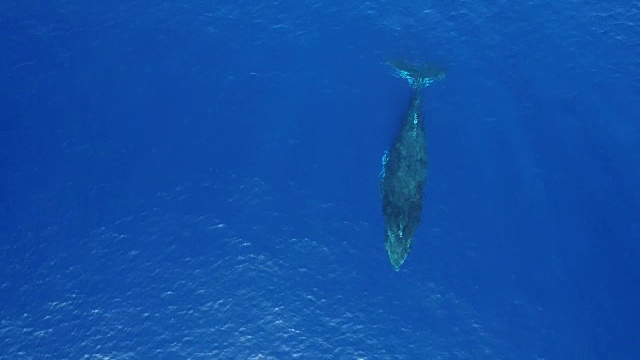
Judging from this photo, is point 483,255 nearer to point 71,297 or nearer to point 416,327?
point 416,327

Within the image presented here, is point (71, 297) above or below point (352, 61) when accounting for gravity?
below

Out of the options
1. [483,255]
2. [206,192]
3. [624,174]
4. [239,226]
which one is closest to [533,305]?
[483,255]

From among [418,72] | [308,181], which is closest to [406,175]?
[308,181]

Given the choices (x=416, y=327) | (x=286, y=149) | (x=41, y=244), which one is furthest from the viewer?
(x=286, y=149)

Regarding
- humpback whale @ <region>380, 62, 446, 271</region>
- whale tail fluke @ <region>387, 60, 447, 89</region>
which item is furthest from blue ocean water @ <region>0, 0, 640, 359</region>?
whale tail fluke @ <region>387, 60, 447, 89</region>

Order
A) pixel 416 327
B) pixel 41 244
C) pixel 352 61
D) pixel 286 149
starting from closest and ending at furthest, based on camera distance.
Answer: pixel 416 327 < pixel 41 244 < pixel 286 149 < pixel 352 61

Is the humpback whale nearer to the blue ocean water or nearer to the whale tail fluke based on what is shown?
the whale tail fluke

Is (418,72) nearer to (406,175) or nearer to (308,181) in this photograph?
(406,175)
